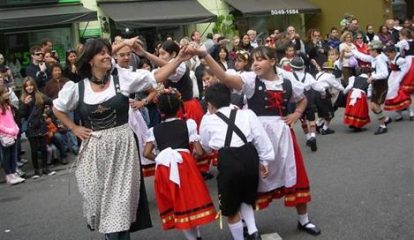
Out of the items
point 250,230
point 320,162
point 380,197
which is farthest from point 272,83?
point 320,162

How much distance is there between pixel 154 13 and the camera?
1591cm

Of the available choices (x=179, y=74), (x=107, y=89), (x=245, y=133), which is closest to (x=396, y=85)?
(x=179, y=74)

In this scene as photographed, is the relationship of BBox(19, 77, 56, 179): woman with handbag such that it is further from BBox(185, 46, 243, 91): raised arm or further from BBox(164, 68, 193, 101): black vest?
BBox(185, 46, 243, 91): raised arm

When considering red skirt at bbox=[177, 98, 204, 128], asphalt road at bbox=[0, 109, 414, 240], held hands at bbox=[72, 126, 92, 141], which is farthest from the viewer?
red skirt at bbox=[177, 98, 204, 128]

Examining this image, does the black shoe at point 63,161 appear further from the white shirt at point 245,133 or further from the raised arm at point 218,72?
the raised arm at point 218,72

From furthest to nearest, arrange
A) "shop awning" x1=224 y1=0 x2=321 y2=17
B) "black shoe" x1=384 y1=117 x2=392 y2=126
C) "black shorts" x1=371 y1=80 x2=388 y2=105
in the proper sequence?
1. "shop awning" x1=224 y1=0 x2=321 y2=17
2. "black shoe" x1=384 y1=117 x2=392 y2=126
3. "black shorts" x1=371 y1=80 x2=388 y2=105

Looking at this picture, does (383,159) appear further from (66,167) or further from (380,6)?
(380,6)

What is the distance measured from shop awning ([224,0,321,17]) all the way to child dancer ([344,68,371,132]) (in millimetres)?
8979

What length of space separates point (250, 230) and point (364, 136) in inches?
194

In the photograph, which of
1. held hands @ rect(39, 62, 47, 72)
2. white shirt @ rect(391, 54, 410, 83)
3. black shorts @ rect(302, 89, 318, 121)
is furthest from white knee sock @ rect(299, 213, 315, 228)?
held hands @ rect(39, 62, 47, 72)

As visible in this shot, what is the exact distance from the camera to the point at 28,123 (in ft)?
28.1

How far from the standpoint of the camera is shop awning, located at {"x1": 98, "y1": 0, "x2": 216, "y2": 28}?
15.0 metres

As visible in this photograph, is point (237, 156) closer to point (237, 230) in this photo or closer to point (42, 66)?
point (237, 230)

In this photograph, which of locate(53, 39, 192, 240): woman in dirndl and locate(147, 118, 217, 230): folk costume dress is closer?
locate(53, 39, 192, 240): woman in dirndl
